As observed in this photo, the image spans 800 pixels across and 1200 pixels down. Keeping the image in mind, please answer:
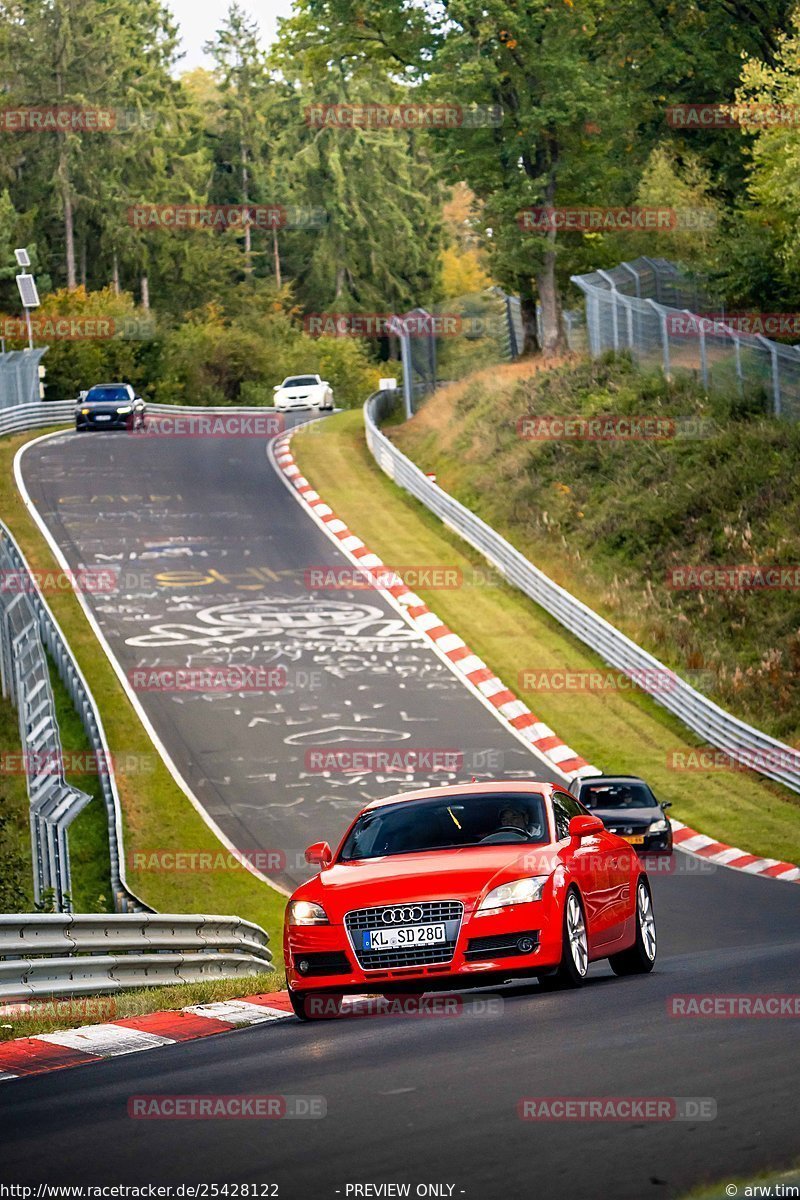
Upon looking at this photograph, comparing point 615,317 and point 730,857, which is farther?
point 615,317

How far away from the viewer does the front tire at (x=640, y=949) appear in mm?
12172

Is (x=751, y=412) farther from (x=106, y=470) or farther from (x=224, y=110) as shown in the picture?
(x=224, y=110)

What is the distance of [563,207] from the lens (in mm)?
52250

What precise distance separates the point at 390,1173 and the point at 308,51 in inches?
2094

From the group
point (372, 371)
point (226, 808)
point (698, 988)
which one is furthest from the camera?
point (372, 371)

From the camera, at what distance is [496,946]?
10398 millimetres

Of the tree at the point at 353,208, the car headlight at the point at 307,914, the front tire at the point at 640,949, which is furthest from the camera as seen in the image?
the tree at the point at 353,208

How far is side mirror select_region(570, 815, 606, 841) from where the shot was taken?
1116 cm

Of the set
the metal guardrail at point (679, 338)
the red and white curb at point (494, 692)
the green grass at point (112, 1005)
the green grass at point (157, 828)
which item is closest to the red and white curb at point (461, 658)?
the red and white curb at point (494, 692)

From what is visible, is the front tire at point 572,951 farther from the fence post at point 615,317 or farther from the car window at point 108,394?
the car window at point 108,394

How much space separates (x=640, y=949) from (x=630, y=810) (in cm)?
1079

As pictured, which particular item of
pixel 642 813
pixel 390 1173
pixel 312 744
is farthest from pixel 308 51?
pixel 390 1173

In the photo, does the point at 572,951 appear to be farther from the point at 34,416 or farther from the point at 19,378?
the point at 19,378

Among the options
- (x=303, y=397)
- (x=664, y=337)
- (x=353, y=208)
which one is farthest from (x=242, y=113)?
(x=664, y=337)
